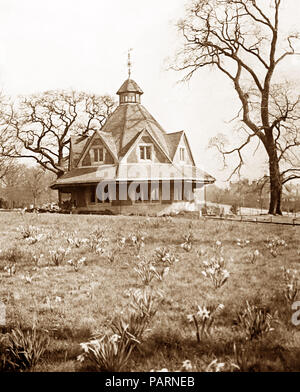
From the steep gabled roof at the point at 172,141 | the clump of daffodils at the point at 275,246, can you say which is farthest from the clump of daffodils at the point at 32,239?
the steep gabled roof at the point at 172,141

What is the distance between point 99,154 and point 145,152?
3985 mm

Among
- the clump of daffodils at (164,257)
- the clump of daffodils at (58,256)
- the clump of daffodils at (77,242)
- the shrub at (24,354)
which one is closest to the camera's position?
the shrub at (24,354)

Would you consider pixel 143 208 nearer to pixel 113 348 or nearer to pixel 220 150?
pixel 220 150

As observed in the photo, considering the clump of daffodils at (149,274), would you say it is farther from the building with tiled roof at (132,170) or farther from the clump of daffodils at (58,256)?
the building with tiled roof at (132,170)

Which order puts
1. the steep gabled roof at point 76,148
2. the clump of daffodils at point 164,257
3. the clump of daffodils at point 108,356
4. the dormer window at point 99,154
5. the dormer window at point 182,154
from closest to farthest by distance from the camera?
the clump of daffodils at point 108,356
the clump of daffodils at point 164,257
the dormer window at point 99,154
the dormer window at point 182,154
the steep gabled roof at point 76,148

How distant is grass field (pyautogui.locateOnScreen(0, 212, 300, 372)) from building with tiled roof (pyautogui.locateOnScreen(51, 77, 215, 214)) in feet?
48.0

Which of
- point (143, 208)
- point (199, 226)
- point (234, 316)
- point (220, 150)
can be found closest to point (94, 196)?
point (143, 208)

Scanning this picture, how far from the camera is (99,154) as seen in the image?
28625mm

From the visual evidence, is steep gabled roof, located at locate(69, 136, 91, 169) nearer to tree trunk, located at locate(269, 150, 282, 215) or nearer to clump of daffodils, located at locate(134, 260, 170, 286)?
tree trunk, located at locate(269, 150, 282, 215)

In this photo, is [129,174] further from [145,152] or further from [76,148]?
[76,148]

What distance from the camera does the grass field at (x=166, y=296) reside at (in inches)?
161

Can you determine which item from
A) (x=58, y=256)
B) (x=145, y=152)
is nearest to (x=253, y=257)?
(x=58, y=256)

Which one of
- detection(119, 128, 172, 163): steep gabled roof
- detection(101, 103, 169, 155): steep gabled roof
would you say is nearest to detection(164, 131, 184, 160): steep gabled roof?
detection(101, 103, 169, 155): steep gabled roof

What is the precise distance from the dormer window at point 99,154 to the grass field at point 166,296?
17222 millimetres
